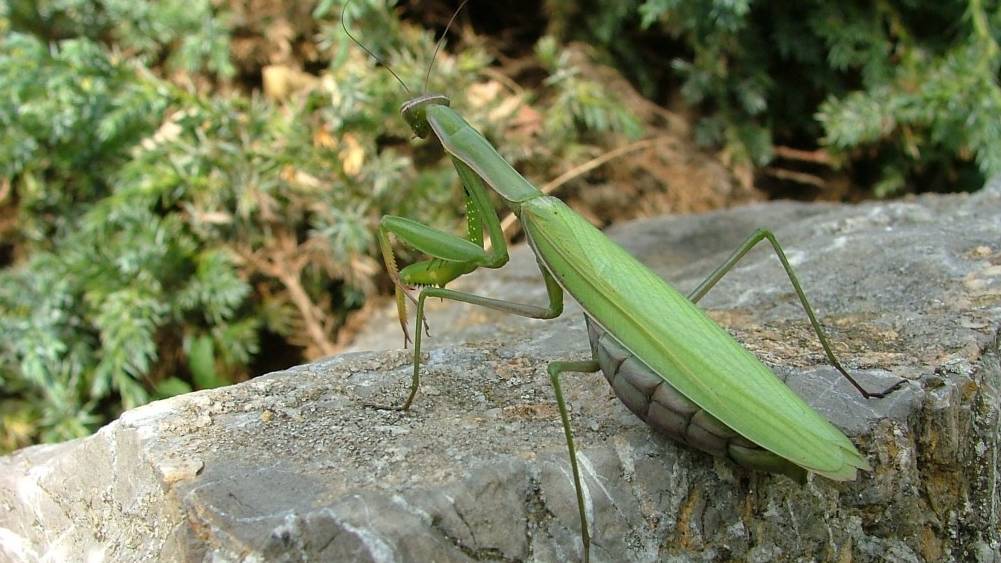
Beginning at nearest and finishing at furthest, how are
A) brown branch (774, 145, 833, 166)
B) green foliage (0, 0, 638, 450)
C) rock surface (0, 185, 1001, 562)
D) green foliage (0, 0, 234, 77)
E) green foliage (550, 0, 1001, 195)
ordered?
rock surface (0, 185, 1001, 562)
green foliage (0, 0, 638, 450)
green foliage (550, 0, 1001, 195)
green foliage (0, 0, 234, 77)
brown branch (774, 145, 833, 166)

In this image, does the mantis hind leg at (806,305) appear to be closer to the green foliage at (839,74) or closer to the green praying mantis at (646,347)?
the green praying mantis at (646,347)

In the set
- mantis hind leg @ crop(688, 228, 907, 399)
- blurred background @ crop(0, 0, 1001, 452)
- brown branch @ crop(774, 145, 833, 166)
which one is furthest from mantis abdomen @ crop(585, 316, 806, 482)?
brown branch @ crop(774, 145, 833, 166)

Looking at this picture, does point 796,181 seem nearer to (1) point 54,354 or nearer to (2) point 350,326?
(2) point 350,326

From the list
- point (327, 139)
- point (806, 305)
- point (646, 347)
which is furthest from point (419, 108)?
point (327, 139)

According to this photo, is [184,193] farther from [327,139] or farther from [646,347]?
[646,347]

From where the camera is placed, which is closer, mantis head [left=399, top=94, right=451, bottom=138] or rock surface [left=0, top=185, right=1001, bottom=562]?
rock surface [left=0, top=185, right=1001, bottom=562]

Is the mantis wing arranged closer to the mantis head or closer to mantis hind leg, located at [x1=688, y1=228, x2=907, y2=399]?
mantis hind leg, located at [x1=688, y1=228, x2=907, y2=399]
